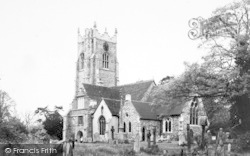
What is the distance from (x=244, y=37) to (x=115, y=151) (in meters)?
13.7

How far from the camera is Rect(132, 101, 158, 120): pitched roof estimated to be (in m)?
52.7

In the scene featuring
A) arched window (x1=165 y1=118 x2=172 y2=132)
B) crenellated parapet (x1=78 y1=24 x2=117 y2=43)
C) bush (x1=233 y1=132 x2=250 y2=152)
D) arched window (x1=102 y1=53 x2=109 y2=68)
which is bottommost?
bush (x1=233 y1=132 x2=250 y2=152)

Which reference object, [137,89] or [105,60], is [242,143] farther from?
[105,60]

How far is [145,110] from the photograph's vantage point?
54.0 meters

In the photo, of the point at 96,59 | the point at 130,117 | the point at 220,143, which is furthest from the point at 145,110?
the point at 220,143

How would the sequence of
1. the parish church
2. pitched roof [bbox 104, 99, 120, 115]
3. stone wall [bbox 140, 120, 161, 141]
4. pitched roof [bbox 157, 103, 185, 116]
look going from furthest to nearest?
pitched roof [bbox 104, 99, 120, 115], stone wall [bbox 140, 120, 161, 141], the parish church, pitched roof [bbox 157, 103, 185, 116]

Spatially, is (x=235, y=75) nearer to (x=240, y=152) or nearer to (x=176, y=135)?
(x=240, y=152)

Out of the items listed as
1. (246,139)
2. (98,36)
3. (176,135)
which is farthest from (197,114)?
(98,36)

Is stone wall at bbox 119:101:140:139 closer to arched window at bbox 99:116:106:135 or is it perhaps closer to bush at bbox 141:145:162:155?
arched window at bbox 99:116:106:135

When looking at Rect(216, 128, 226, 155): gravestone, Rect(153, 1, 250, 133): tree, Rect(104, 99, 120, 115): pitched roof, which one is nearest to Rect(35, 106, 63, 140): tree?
Rect(104, 99, 120, 115): pitched roof

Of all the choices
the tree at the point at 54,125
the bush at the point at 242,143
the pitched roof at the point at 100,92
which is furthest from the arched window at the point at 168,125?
the tree at the point at 54,125

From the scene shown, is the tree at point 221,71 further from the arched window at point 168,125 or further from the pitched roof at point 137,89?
the pitched roof at point 137,89

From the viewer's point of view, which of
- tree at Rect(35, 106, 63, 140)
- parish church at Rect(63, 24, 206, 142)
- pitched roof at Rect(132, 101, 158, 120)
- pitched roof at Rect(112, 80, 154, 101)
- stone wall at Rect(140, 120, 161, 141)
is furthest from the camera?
tree at Rect(35, 106, 63, 140)

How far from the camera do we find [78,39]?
285 feet
